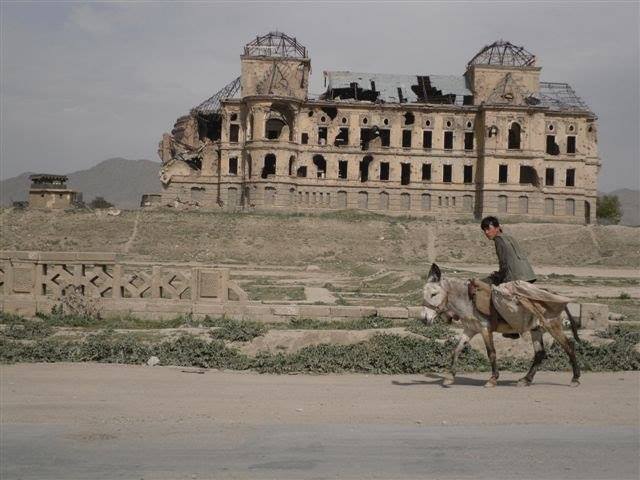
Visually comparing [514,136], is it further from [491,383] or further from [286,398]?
[286,398]

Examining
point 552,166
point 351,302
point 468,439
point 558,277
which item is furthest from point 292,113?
point 468,439

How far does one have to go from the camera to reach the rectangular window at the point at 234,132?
6706cm

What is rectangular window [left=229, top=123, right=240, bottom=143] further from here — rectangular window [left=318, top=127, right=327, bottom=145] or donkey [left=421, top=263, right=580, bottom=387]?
donkey [left=421, top=263, right=580, bottom=387]

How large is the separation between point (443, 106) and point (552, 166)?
1152 cm

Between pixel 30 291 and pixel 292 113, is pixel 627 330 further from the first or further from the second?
pixel 292 113

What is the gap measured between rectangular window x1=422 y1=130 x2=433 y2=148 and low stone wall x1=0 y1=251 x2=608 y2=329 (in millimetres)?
51869

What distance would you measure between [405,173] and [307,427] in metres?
60.5

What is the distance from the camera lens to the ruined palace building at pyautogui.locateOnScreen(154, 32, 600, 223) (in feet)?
213

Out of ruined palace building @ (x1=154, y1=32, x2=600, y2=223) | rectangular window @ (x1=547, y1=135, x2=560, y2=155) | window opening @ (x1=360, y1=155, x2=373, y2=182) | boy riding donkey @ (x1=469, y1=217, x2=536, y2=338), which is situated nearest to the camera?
boy riding donkey @ (x1=469, y1=217, x2=536, y2=338)

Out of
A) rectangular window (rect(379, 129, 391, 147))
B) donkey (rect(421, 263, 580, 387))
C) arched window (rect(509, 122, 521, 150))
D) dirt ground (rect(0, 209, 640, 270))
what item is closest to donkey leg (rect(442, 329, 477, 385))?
donkey (rect(421, 263, 580, 387))

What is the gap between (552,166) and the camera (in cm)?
6662

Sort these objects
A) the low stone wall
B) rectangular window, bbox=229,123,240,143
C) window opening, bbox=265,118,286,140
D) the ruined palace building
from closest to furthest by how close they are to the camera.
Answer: the low stone wall < the ruined palace building < window opening, bbox=265,118,286,140 < rectangular window, bbox=229,123,240,143

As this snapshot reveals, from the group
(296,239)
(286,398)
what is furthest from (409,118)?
(286,398)

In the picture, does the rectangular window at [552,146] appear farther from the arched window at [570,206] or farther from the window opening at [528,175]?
the arched window at [570,206]
